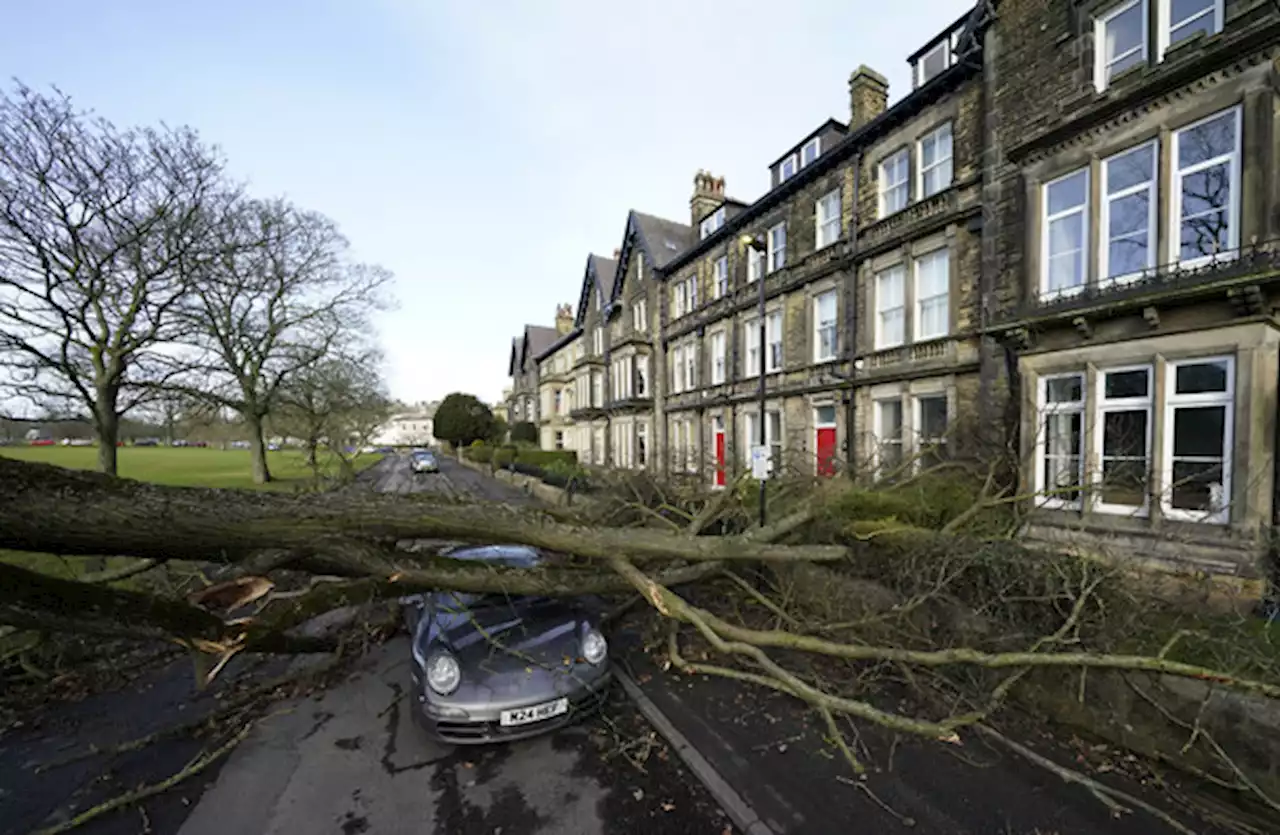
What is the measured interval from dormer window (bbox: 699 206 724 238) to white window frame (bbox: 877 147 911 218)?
8635mm

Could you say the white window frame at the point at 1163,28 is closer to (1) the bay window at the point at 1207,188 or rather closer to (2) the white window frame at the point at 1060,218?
(1) the bay window at the point at 1207,188

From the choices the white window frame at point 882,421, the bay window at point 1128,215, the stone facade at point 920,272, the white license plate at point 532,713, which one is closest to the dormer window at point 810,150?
the stone facade at point 920,272

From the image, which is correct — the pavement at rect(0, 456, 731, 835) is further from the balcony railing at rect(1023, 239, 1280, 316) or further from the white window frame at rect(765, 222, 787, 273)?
the white window frame at rect(765, 222, 787, 273)

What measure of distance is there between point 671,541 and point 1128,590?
3872 mm

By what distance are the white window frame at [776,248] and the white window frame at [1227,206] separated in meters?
9.32

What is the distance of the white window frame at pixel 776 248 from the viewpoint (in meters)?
16.2

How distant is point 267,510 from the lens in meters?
2.96

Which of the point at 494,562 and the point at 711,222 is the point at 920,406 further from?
the point at 711,222

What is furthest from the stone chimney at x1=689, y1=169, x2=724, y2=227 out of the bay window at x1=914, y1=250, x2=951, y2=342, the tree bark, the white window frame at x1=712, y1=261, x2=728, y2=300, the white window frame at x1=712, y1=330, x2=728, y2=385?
the tree bark

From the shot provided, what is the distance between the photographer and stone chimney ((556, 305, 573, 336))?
45.1 metres

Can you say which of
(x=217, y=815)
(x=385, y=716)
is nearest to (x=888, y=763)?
(x=385, y=716)

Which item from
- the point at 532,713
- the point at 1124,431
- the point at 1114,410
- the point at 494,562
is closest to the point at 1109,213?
the point at 1114,410

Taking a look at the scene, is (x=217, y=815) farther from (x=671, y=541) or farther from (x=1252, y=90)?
(x=1252, y=90)

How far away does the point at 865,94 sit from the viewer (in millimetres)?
13859
